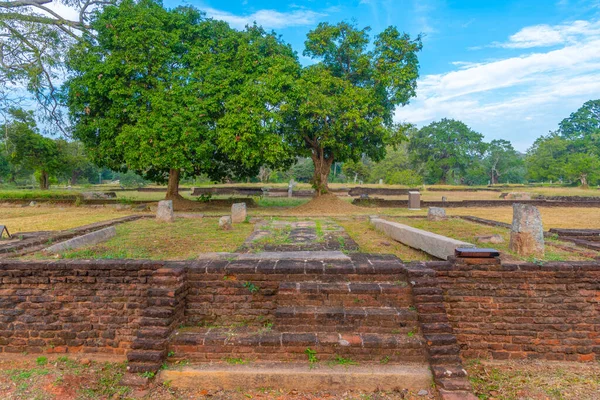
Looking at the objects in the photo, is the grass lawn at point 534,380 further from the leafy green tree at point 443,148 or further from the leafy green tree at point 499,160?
the leafy green tree at point 499,160

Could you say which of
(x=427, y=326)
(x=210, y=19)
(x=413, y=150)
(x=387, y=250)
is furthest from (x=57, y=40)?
(x=413, y=150)

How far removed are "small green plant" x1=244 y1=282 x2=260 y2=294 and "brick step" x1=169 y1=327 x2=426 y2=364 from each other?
0.56 meters

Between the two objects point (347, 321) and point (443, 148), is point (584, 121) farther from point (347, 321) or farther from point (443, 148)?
point (347, 321)

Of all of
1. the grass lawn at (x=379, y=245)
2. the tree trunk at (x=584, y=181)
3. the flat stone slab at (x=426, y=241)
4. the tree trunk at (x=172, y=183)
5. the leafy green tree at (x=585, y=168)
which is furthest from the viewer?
the tree trunk at (x=584, y=181)

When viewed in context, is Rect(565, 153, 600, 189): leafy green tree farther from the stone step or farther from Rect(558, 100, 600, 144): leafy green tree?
the stone step

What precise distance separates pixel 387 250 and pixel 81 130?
12328mm

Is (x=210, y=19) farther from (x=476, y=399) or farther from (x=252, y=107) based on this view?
(x=476, y=399)

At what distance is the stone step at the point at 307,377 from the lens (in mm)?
3137

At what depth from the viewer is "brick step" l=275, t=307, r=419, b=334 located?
140 inches

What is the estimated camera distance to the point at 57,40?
11961mm

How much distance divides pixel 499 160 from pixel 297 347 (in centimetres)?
5553

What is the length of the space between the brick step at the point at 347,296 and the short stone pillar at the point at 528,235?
2.27 meters

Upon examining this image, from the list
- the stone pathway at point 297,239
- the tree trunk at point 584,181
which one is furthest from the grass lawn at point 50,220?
the tree trunk at point 584,181

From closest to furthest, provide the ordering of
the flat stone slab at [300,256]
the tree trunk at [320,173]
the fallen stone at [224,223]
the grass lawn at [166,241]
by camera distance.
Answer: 1. the flat stone slab at [300,256]
2. the grass lawn at [166,241]
3. the fallen stone at [224,223]
4. the tree trunk at [320,173]
